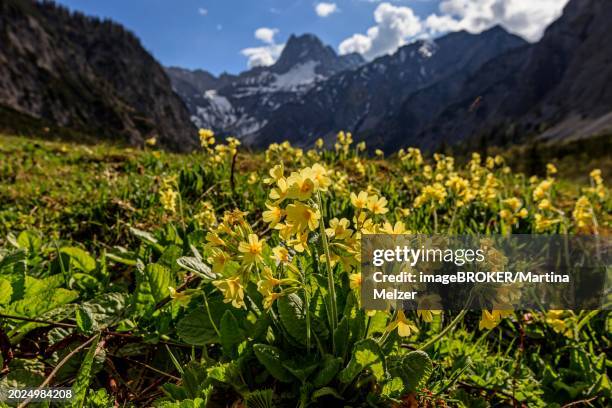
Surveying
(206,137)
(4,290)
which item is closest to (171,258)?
(4,290)

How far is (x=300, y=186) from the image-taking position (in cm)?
134

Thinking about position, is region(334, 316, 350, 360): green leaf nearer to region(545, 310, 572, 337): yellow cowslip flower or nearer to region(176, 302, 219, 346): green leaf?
region(176, 302, 219, 346): green leaf

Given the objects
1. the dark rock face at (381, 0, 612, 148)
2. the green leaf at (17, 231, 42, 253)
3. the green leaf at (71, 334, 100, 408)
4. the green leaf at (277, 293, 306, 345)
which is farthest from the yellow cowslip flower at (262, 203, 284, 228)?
the dark rock face at (381, 0, 612, 148)

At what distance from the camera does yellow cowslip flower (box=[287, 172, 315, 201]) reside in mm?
1324

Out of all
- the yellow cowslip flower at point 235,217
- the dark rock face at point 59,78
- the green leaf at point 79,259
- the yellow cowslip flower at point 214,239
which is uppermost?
the dark rock face at point 59,78

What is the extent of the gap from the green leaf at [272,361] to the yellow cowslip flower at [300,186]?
27.5 inches

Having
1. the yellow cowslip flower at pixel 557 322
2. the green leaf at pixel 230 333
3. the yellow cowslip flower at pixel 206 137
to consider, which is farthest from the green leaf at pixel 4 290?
the yellow cowslip flower at pixel 557 322

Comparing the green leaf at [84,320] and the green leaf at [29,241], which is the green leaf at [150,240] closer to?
the green leaf at [29,241]

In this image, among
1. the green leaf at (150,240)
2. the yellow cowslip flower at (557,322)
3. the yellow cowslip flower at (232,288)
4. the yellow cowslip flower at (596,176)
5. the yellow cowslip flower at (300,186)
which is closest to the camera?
the yellow cowslip flower at (300,186)

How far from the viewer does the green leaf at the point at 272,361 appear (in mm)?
1643

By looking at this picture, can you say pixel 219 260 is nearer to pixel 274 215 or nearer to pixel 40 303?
pixel 274 215

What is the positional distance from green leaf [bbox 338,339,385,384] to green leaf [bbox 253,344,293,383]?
242 millimetres

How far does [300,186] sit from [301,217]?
4.8 inches

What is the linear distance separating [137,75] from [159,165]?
13453 centimetres
